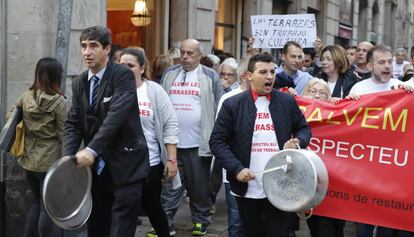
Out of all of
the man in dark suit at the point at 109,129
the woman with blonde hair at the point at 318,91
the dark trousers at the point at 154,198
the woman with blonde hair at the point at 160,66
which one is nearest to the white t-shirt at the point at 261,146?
the man in dark suit at the point at 109,129

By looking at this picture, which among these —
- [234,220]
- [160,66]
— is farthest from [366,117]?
[160,66]

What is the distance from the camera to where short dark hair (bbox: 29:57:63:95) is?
5.91 metres

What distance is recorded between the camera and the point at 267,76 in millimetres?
5133

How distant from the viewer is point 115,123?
4805 millimetres

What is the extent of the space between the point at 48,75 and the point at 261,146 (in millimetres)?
2067

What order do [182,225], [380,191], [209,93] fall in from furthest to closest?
1. [182,225]
2. [209,93]
3. [380,191]

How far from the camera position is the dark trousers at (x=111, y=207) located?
509cm

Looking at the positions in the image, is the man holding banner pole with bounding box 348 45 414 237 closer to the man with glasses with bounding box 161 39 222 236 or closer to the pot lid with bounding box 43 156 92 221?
the man with glasses with bounding box 161 39 222 236

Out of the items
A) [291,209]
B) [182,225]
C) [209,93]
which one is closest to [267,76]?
[291,209]

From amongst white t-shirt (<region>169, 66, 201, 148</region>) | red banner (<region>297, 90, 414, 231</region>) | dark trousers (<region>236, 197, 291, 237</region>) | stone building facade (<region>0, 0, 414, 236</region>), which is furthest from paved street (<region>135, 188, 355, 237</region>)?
dark trousers (<region>236, 197, 291, 237</region>)

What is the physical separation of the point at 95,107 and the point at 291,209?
62.9 inches

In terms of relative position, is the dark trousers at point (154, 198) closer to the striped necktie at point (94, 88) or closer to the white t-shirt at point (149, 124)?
the white t-shirt at point (149, 124)

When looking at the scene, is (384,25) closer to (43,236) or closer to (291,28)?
(291,28)

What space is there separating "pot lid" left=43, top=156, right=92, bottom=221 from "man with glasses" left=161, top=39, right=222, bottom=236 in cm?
231
